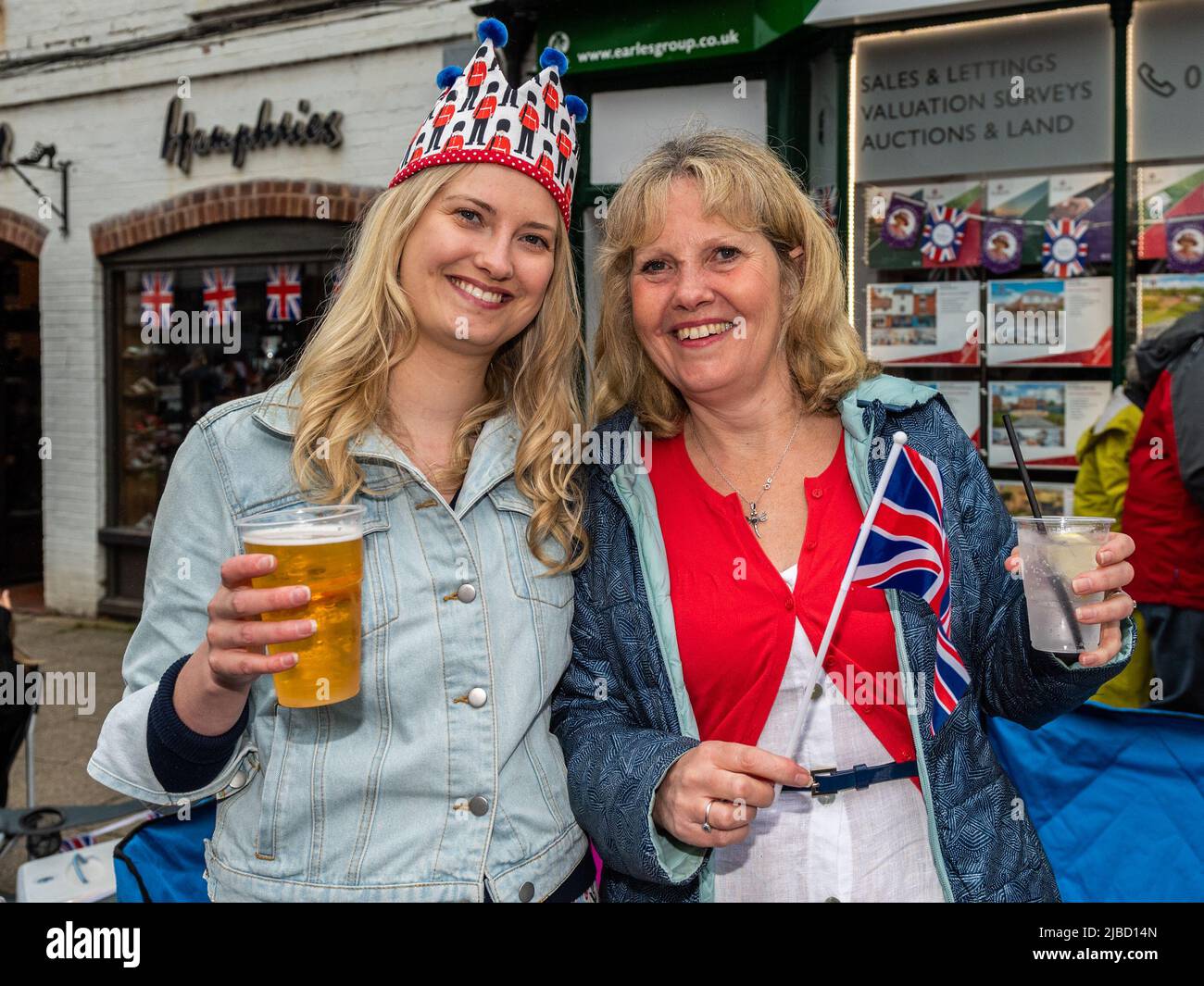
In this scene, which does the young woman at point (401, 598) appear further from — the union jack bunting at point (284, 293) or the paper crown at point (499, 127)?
the union jack bunting at point (284, 293)

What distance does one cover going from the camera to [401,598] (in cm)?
180

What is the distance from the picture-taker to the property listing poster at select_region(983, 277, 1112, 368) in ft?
18.8

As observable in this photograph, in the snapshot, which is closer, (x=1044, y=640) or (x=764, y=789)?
(x=764, y=789)

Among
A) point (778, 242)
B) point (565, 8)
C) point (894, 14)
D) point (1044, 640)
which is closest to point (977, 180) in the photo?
point (894, 14)

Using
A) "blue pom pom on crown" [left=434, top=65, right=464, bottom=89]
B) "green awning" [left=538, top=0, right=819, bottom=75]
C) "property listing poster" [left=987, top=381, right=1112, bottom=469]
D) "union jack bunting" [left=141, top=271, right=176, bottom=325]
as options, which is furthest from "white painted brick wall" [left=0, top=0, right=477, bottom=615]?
"blue pom pom on crown" [left=434, top=65, right=464, bottom=89]

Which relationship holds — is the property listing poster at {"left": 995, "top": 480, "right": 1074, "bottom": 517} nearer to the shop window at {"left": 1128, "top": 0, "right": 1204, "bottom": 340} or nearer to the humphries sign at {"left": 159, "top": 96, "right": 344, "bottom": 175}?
the shop window at {"left": 1128, "top": 0, "right": 1204, "bottom": 340}

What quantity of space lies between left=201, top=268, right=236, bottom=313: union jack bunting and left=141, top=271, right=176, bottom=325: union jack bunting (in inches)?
13.9

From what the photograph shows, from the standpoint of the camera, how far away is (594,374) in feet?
8.05

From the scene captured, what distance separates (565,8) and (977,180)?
2.77m

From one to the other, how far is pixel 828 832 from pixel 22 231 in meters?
9.39

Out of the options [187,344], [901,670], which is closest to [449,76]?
[901,670]

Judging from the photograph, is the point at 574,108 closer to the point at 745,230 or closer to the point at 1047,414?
the point at 745,230

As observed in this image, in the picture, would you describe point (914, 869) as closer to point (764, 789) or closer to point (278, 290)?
point (764, 789)
